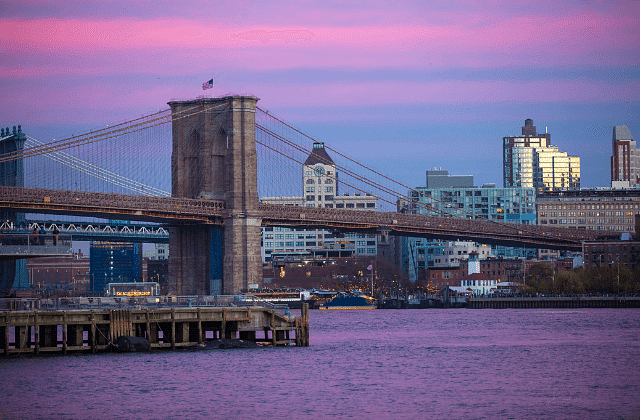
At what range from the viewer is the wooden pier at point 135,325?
51.8 m

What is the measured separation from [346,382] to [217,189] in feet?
222

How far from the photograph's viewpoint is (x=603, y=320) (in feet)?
302

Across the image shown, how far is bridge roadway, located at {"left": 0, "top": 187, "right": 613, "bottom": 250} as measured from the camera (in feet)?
310

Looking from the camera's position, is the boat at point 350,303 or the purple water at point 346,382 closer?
the purple water at point 346,382

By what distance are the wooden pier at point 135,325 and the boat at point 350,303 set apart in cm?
6964

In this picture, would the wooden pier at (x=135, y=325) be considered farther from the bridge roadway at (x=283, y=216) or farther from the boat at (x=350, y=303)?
the boat at (x=350, y=303)

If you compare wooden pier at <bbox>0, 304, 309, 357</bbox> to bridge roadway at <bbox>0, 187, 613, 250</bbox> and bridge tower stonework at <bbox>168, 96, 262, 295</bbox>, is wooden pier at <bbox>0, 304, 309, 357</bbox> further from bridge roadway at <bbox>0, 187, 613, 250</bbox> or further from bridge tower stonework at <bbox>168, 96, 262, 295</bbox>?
bridge tower stonework at <bbox>168, 96, 262, 295</bbox>

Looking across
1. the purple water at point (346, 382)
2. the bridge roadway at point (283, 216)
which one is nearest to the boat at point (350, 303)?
the bridge roadway at point (283, 216)

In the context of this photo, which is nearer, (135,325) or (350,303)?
(135,325)

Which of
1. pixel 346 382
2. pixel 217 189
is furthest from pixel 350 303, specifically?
pixel 346 382

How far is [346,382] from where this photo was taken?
1885 inches

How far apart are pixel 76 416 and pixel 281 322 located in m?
21.1

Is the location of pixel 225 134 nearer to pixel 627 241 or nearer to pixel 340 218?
pixel 340 218

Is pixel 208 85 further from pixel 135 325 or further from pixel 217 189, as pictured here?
pixel 135 325
